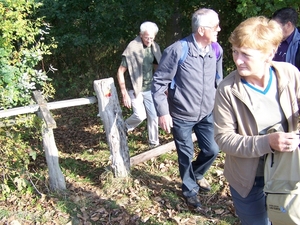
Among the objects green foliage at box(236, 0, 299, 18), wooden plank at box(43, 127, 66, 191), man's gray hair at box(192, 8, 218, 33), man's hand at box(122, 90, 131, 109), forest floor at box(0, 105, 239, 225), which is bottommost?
forest floor at box(0, 105, 239, 225)

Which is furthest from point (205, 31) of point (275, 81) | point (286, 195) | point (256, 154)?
point (286, 195)

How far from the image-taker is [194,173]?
4.18m

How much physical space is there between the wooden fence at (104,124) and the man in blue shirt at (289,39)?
2018 mm

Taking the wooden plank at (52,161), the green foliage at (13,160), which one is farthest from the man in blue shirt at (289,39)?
the green foliage at (13,160)

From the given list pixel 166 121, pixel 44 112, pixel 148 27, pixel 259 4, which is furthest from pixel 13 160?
pixel 259 4

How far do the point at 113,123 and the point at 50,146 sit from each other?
785 mm

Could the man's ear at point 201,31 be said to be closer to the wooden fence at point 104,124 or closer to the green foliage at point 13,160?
the wooden fence at point 104,124

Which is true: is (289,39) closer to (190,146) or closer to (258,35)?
(190,146)

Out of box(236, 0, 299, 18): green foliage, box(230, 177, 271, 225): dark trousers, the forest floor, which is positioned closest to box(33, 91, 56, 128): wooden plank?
the forest floor

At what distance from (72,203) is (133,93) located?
1.92 m

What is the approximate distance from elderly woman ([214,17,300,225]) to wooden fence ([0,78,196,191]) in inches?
87.6

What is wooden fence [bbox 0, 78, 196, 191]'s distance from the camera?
403cm

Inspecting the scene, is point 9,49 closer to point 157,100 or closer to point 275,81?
point 157,100

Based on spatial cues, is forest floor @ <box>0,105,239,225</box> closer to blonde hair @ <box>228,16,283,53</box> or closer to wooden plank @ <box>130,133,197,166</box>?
wooden plank @ <box>130,133,197,166</box>
